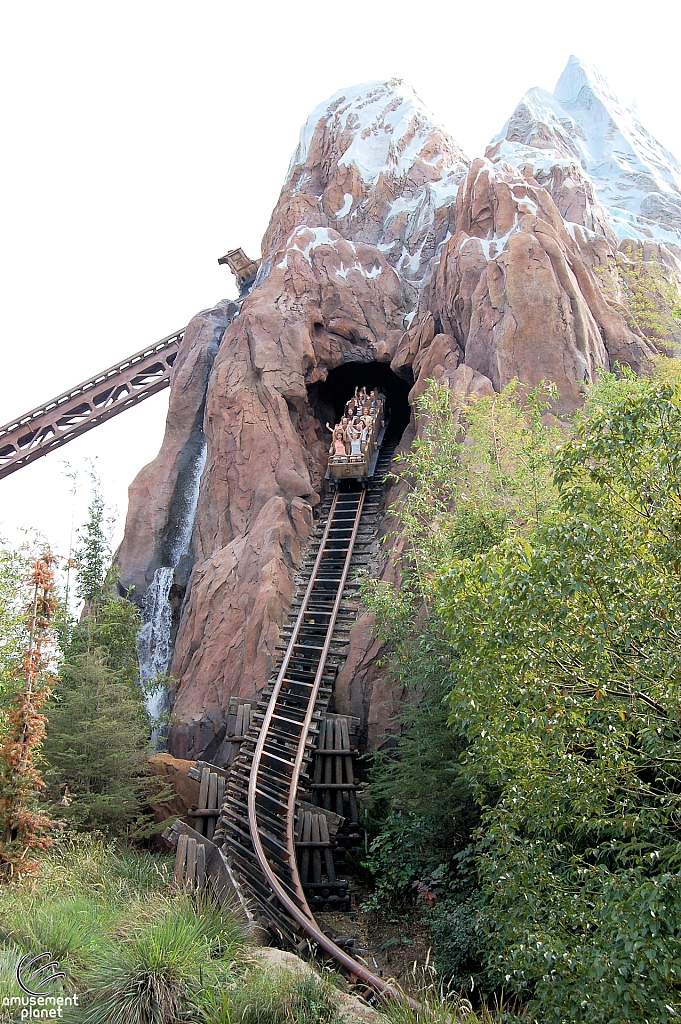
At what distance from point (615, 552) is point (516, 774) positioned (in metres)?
1.87

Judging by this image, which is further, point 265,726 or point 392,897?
point 265,726

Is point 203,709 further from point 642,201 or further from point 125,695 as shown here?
point 642,201

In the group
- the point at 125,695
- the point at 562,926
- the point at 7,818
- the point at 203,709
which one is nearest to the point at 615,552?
the point at 562,926

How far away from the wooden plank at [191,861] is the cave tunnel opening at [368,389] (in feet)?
47.8

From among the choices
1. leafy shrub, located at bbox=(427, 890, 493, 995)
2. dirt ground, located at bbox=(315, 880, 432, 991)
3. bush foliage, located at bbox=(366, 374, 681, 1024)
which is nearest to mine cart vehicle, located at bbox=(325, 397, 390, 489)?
dirt ground, located at bbox=(315, 880, 432, 991)

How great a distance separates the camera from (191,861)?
8.67 metres

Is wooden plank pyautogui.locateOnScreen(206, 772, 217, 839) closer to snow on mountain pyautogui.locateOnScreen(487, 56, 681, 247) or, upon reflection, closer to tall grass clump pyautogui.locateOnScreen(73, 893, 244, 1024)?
tall grass clump pyautogui.locateOnScreen(73, 893, 244, 1024)

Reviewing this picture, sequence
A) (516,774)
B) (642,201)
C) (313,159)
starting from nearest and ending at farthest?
(516,774) < (313,159) < (642,201)

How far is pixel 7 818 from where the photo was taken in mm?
9359

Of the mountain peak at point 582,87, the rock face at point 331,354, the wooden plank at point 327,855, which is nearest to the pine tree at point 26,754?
the wooden plank at point 327,855

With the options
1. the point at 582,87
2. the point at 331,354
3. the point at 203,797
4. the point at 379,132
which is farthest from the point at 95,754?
the point at 582,87

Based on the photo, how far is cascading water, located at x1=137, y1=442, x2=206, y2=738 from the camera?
56.7ft

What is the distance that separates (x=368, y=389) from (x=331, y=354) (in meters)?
2.39

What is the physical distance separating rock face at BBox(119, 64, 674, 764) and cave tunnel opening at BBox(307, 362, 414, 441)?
7 cm
